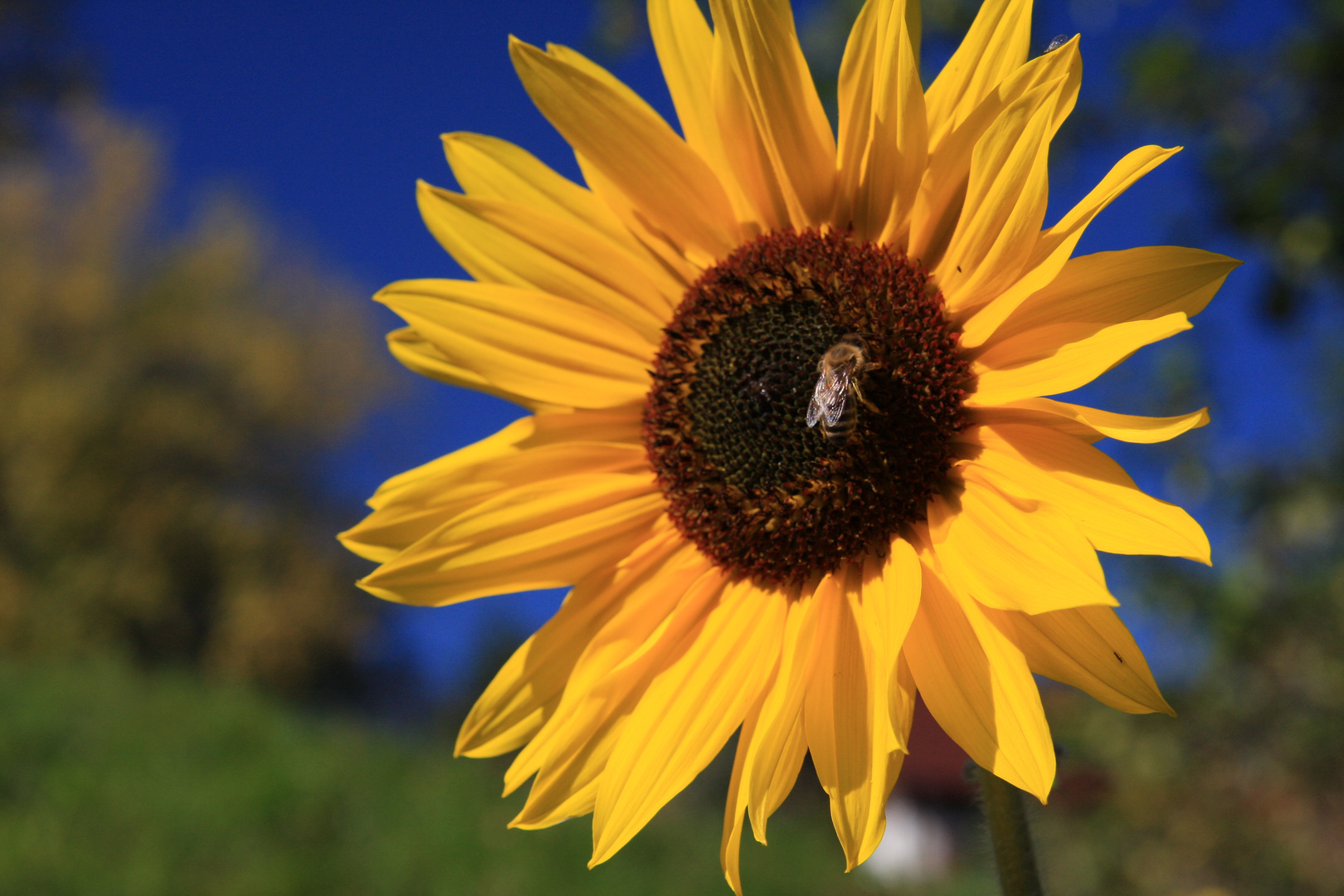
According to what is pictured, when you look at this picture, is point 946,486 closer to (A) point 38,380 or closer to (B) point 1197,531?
(B) point 1197,531

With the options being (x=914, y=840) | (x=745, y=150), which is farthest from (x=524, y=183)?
(x=914, y=840)

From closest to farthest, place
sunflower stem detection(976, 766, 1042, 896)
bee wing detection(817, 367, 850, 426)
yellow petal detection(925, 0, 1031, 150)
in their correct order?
sunflower stem detection(976, 766, 1042, 896)
yellow petal detection(925, 0, 1031, 150)
bee wing detection(817, 367, 850, 426)

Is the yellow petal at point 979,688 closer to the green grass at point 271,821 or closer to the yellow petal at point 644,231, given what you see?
the yellow petal at point 644,231

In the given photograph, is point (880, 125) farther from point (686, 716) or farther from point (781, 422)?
point (686, 716)

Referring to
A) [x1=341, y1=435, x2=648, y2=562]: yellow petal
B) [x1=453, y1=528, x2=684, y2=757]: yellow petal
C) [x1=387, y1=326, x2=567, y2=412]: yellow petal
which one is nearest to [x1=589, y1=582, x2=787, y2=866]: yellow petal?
[x1=453, y1=528, x2=684, y2=757]: yellow petal

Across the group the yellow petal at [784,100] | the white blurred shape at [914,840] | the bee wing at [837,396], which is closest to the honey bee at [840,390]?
the bee wing at [837,396]

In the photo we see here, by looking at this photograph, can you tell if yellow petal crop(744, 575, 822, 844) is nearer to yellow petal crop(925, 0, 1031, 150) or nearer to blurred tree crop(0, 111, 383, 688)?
yellow petal crop(925, 0, 1031, 150)

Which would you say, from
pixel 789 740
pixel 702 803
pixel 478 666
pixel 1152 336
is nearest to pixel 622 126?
pixel 1152 336
